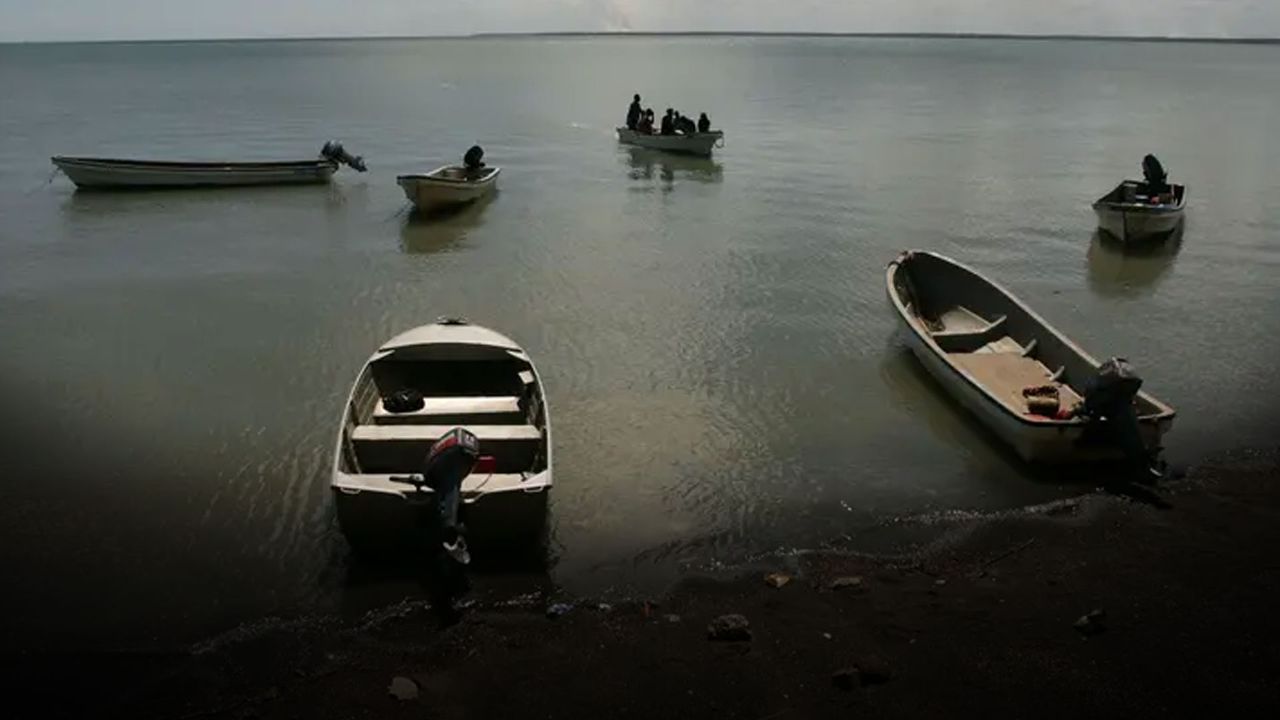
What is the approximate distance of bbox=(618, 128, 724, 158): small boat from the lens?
4219 centimetres

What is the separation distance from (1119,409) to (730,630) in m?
5.98

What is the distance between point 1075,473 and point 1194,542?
190cm

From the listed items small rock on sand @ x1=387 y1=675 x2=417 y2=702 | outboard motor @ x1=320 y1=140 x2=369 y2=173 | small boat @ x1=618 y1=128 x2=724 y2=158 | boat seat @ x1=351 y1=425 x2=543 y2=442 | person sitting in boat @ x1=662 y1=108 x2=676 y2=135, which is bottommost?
small rock on sand @ x1=387 y1=675 x2=417 y2=702

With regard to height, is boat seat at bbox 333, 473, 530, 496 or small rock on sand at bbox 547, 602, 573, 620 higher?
boat seat at bbox 333, 473, 530, 496

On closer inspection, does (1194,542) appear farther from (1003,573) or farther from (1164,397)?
(1164,397)

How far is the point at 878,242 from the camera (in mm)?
26344

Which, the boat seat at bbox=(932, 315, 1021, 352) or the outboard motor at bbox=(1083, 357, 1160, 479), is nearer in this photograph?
the outboard motor at bbox=(1083, 357, 1160, 479)

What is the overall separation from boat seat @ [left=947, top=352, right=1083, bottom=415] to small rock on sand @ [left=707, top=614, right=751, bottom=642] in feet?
19.3

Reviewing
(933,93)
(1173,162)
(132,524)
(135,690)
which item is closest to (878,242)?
(132,524)

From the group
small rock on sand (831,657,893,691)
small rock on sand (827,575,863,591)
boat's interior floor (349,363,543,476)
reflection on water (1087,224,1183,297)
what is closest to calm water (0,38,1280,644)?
reflection on water (1087,224,1183,297)

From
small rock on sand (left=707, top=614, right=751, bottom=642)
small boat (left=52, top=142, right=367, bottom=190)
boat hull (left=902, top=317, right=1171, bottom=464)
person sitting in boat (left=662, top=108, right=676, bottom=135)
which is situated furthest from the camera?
person sitting in boat (left=662, top=108, right=676, bottom=135)

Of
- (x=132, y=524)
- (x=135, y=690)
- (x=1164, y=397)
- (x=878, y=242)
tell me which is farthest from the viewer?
(x=878, y=242)

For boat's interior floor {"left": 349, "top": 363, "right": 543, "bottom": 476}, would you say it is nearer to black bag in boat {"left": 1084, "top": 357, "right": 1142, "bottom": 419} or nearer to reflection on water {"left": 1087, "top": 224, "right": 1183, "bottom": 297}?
black bag in boat {"left": 1084, "top": 357, "right": 1142, "bottom": 419}

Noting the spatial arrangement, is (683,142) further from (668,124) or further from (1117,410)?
(1117,410)
